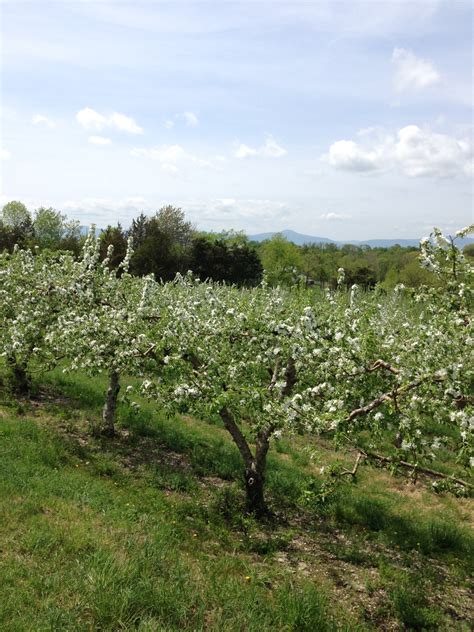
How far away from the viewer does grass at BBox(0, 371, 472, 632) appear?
6348 mm

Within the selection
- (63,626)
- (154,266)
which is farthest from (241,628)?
(154,266)

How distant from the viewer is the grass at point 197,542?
20.8 ft

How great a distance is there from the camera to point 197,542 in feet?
29.1

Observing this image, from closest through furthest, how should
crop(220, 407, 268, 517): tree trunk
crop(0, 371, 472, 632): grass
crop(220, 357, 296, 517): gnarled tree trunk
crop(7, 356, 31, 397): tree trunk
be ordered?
crop(0, 371, 472, 632): grass
crop(220, 357, 296, 517): gnarled tree trunk
crop(220, 407, 268, 517): tree trunk
crop(7, 356, 31, 397): tree trunk

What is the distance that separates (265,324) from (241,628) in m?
4.98

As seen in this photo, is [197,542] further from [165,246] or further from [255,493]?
[165,246]

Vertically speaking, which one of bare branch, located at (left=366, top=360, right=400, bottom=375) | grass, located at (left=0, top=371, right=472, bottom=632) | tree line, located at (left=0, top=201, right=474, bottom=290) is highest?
tree line, located at (left=0, top=201, right=474, bottom=290)

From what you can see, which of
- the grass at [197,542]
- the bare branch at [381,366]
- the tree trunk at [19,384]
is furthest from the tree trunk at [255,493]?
the tree trunk at [19,384]

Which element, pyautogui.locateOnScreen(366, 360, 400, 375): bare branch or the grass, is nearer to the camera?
the grass

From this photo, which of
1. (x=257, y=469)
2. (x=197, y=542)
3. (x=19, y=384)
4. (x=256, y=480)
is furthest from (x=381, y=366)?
(x=19, y=384)

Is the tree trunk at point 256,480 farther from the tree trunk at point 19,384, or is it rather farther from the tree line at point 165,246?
the tree line at point 165,246

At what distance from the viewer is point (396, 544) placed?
1040 cm

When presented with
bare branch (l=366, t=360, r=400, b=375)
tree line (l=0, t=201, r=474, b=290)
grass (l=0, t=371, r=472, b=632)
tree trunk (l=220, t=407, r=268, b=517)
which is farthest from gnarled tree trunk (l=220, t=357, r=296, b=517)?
tree line (l=0, t=201, r=474, b=290)

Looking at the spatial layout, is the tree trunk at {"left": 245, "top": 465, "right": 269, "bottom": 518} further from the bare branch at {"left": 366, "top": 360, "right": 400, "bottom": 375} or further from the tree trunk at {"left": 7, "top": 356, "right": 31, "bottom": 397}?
the tree trunk at {"left": 7, "top": 356, "right": 31, "bottom": 397}
